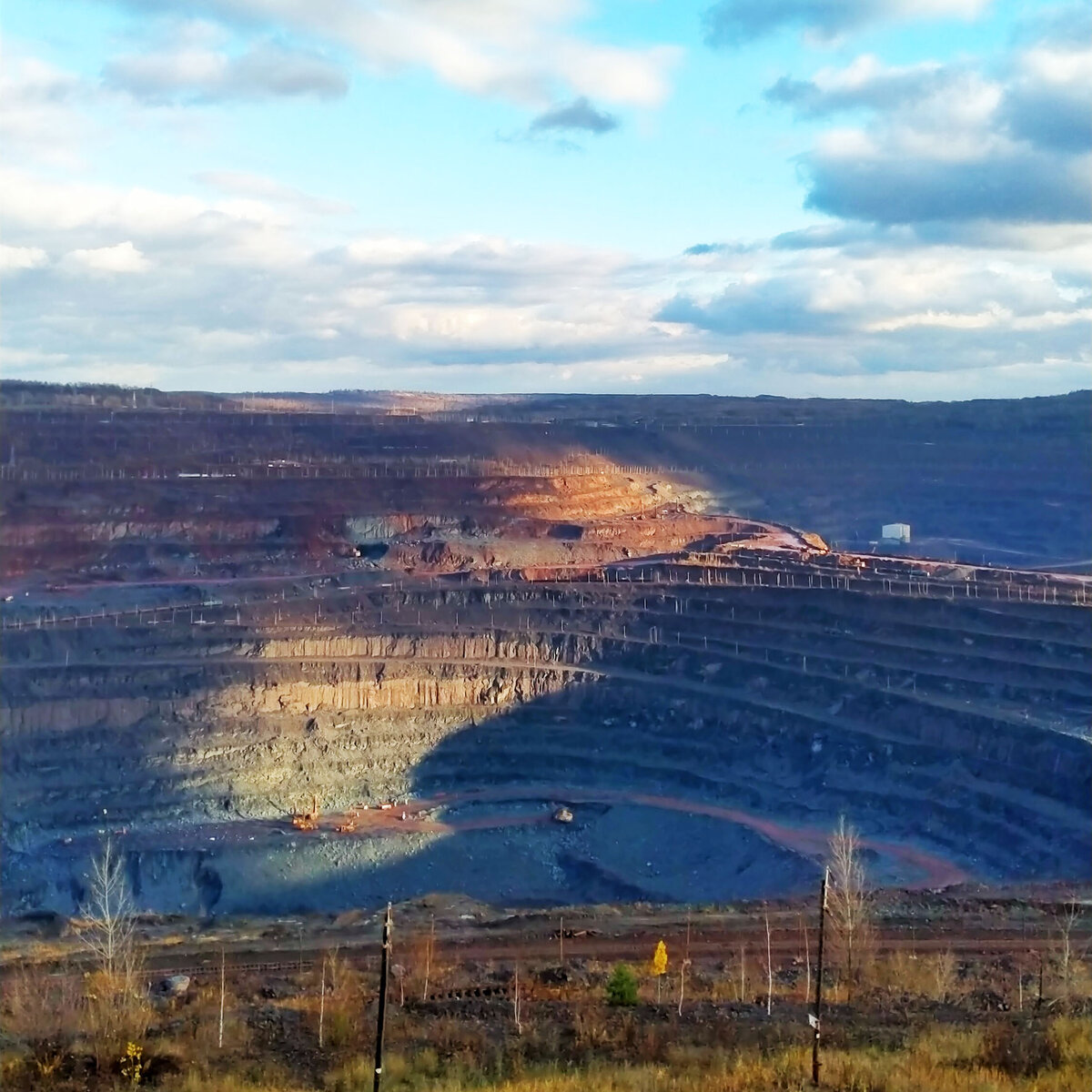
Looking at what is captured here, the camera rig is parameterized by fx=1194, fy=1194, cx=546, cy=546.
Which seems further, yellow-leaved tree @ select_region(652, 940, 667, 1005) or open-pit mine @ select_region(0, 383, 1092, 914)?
open-pit mine @ select_region(0, 383, 1092, 914)

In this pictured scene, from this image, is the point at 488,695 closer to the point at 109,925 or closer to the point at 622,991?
the point at 109,925

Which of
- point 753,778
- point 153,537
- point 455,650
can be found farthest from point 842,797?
point 153,537

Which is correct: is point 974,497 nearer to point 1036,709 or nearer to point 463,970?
point 1036,709

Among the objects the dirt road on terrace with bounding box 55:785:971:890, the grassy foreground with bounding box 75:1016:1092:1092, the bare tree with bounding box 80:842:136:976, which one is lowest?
the dirt road on terrace with bounding box 55:785:971:890

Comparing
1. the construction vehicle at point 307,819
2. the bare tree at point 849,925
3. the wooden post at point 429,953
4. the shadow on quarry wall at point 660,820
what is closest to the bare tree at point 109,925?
the shadow on quarry wall at point 660,820

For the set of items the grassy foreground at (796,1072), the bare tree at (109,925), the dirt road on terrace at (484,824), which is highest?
the grassy foreground at (796,1072)

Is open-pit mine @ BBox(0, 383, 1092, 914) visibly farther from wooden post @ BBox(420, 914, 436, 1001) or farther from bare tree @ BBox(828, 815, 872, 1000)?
bare tree @ BBox(828, 815, 872, 1000)

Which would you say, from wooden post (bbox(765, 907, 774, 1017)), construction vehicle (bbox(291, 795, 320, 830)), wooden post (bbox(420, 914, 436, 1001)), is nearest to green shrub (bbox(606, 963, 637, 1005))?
wooden post (bbox(765, 907, 774, 1017))

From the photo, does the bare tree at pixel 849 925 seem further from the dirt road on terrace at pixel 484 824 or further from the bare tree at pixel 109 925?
the dirt road on terrace at pixel 484 824

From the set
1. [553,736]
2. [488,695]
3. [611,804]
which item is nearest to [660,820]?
[611,804]
